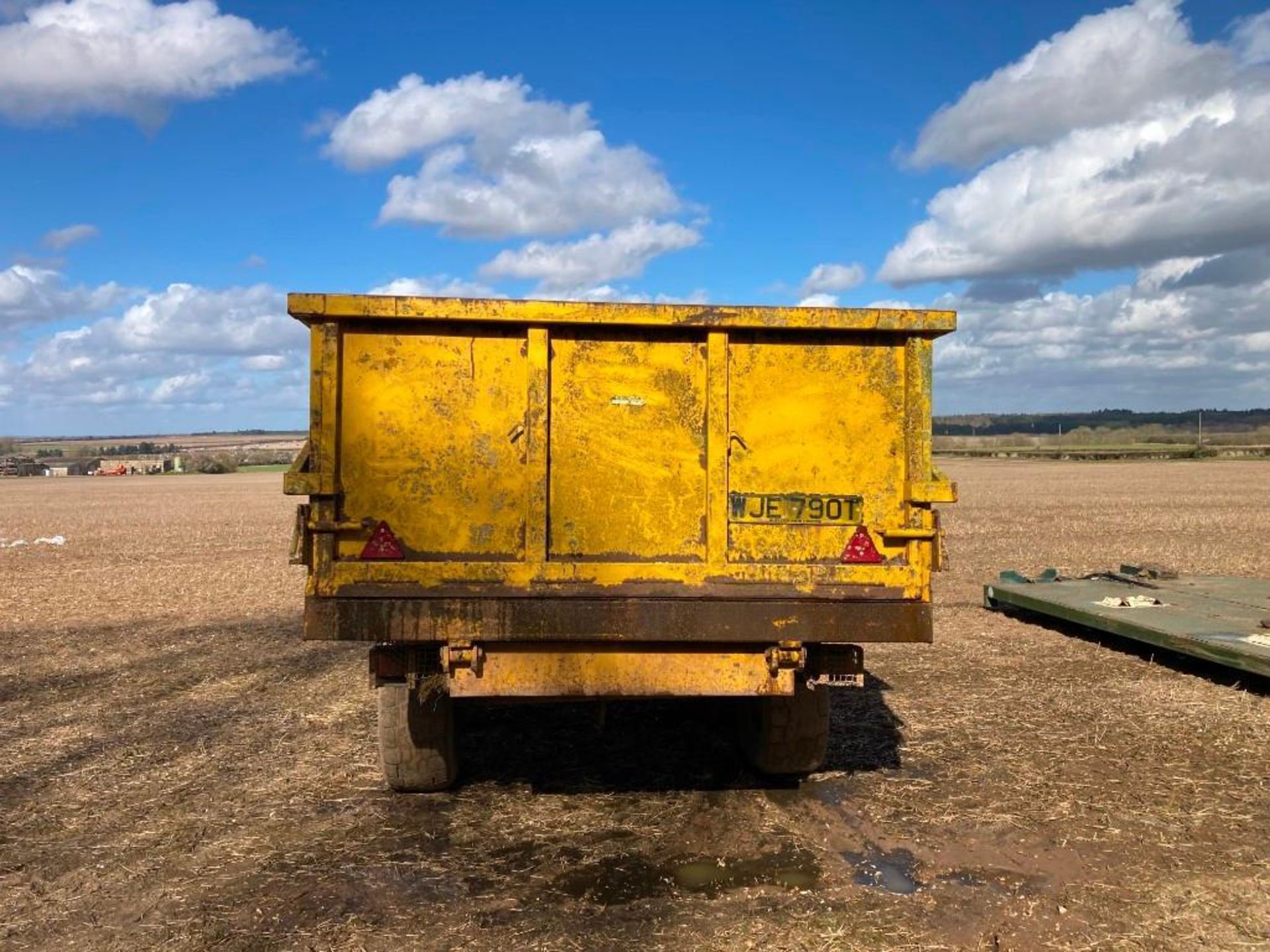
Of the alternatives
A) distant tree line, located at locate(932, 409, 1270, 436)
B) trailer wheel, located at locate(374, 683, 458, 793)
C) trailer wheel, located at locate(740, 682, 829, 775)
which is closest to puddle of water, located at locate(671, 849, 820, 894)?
trailer wheel, located at locate(740, 682, 829, 775)

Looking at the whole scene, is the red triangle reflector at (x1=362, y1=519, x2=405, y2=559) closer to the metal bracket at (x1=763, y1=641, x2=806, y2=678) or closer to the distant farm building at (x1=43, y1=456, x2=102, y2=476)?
the metal bracket at (x1=763, y1=641, x2=806, y2=678)

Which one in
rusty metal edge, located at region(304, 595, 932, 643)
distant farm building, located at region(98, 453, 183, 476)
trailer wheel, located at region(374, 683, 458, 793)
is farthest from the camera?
distant farm building, located at region(98, 453, 183, 476)

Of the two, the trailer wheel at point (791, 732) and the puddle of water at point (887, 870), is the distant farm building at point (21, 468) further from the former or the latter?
the puddle of water at point (887, 870)

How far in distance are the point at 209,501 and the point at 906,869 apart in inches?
1424

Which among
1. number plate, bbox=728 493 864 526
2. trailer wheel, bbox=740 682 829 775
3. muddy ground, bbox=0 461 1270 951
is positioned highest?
number plate, bbox=728 493 864 526

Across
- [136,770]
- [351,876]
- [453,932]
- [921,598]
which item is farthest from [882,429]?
[136,770]

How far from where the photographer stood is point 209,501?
36.0 meters

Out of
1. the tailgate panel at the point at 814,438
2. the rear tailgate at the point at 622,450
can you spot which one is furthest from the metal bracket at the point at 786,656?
the tailgate panel at the point at 814,438

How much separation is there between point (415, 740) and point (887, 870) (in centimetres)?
243

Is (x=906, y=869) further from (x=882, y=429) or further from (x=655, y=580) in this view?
(x=882, y=429)

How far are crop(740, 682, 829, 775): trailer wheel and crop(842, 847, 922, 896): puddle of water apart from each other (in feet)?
2.88

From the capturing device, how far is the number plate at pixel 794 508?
4.42 metres

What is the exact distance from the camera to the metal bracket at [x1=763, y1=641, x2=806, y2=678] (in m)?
4.33

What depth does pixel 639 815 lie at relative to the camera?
4.86 meters
